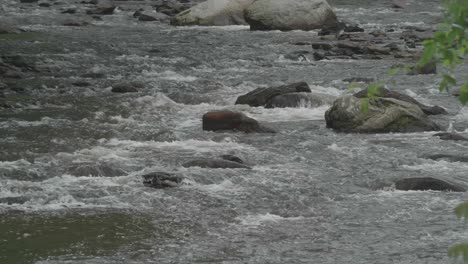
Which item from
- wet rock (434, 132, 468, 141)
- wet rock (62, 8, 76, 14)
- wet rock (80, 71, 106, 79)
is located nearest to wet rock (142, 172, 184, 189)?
wet rock (434, 132, 468, 141)

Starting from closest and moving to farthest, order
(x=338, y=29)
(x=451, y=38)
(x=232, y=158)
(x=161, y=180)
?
(x=451, y=38) < (x=161, y=180) < (x=232, y=158) < (x=338, y=29)

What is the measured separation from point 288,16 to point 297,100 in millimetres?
13698

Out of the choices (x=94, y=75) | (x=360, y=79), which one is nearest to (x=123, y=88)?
Answer: (x=94, y=75)

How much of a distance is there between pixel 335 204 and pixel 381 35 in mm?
18909

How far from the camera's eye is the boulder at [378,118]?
14602mm

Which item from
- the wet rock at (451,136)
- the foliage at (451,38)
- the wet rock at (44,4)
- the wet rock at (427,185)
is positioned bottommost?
the wet rock at (44,4)

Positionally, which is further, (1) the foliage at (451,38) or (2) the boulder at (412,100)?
(2) the boulder at (412,100)

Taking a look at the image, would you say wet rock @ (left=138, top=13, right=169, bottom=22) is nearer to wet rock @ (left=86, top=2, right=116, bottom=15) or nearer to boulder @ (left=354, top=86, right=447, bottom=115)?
wet rock @ (left=86, top=2, right=116, bottom=15)

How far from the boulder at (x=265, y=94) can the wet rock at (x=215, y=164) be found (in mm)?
5368

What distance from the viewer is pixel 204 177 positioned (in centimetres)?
1130

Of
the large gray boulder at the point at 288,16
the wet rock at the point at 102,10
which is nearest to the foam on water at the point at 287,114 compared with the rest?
the large gray boulder at the point at 288,16

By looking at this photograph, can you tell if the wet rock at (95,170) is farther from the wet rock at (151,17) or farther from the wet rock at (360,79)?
the wet rock at (151,17)

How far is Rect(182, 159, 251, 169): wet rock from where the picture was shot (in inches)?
465

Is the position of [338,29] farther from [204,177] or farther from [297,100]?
[204,177]
